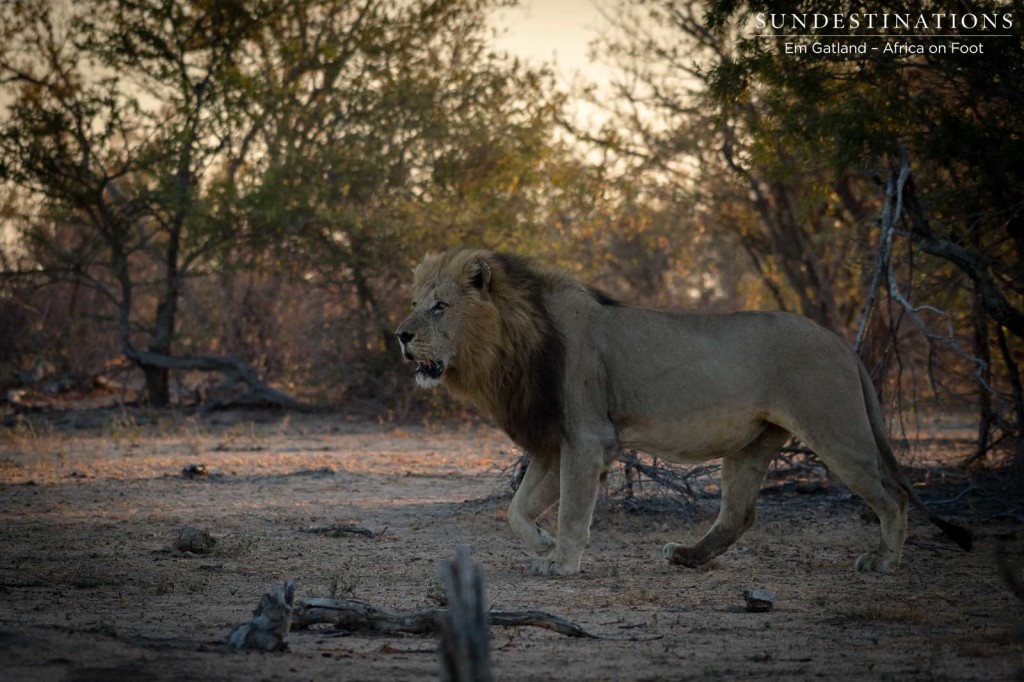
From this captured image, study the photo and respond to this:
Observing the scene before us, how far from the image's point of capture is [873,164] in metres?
9.43

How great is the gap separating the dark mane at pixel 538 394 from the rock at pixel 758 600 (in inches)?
54.2

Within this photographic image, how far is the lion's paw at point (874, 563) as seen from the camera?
255 inches

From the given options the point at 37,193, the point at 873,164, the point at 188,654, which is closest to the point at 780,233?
the point at 873,164

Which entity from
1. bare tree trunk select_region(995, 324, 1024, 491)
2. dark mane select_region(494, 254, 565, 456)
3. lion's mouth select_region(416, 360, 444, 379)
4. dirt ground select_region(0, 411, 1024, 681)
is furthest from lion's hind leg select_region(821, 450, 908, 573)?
bare tree trunk select_region(995, 324, 1024, 491)

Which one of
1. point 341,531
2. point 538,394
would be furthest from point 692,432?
point 341,531

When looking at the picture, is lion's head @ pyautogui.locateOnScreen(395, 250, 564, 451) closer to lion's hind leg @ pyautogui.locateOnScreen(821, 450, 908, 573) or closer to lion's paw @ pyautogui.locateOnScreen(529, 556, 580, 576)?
lion's paw @ pyautogui.locateOnScreen(529, 556, 580, 576)

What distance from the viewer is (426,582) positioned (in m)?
6.01

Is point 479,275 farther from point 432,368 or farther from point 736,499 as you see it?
point 736,499

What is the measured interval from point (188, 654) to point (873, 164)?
709 cm

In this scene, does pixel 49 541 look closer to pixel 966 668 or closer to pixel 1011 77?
pixel 966 668

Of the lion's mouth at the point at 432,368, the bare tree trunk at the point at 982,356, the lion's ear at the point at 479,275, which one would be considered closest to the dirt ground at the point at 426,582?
the bare tree trunk at the point at 982,356

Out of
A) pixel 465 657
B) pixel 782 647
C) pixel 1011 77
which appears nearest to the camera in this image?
pixel 465 657

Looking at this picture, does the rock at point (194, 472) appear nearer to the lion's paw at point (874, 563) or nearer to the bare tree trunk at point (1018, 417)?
the lion's paw at point (874, 563)

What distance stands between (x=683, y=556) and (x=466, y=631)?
397 centimetres
